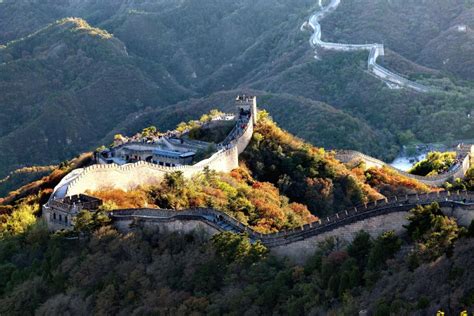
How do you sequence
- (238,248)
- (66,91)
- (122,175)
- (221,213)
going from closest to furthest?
(238,248) → (221,213) → (122,175) → (66,91)

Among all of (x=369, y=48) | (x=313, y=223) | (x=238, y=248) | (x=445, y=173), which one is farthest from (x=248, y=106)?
(x=369, y=48)

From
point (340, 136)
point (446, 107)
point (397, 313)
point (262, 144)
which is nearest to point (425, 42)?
point (446, 107)

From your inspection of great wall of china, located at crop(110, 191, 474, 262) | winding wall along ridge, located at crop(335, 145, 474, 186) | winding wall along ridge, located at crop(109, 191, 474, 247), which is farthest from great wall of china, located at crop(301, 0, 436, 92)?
great wall of china, located at crop(110, 191, 474, 262)

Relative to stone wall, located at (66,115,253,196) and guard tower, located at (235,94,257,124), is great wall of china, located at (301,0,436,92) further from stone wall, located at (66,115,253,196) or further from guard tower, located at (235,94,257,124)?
stone wall, located at (66,115,253,196)

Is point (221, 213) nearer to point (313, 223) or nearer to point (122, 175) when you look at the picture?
point (313, 223)

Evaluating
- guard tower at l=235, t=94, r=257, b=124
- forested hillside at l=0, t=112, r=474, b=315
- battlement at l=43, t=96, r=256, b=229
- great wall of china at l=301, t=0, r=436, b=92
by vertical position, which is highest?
great wall of china at l=301, t=0, r=436, b=92

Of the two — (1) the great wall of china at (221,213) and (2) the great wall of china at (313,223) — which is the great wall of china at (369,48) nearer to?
(1) the great wall of china at (221,213)

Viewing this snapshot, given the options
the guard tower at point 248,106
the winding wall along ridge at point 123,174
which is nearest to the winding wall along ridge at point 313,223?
Result: the winding wall along ridge at point 123,174
